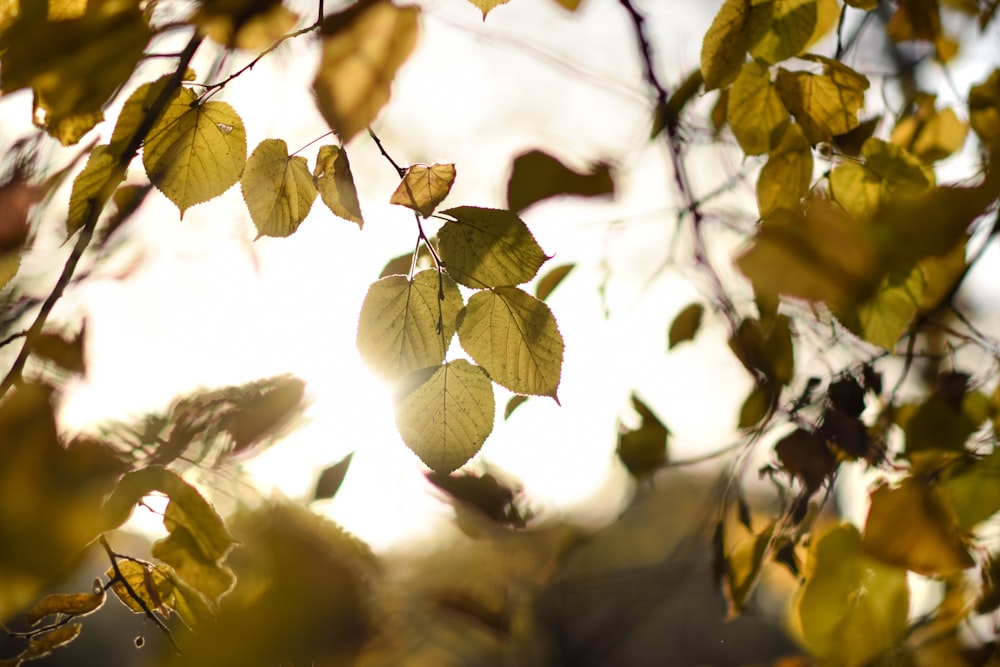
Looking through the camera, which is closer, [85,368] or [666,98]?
[85,368]

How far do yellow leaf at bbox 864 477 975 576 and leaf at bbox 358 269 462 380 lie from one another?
36 centimetres

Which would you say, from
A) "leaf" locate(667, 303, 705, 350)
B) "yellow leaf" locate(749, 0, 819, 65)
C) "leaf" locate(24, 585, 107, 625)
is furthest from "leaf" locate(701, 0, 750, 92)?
"leaf" locate(24, 585, 107, 625)

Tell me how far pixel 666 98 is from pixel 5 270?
64 cm

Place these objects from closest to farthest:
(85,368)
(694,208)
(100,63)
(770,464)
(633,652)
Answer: (100,63)
(85,368)
(770,464)
(694,208)
(633,652)

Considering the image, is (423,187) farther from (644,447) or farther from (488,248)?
(644,447)

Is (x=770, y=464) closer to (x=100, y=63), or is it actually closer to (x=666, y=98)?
(x=666, y=98)

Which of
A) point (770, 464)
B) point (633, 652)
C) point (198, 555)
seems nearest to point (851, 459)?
point (770, 464)

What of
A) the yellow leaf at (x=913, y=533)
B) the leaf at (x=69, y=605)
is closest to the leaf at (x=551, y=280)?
the yellow leaf at (x=913, y=533)

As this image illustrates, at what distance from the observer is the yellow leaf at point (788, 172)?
500 millimetres

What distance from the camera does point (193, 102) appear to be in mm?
390

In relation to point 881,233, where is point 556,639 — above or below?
below

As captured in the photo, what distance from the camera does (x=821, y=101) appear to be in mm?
469

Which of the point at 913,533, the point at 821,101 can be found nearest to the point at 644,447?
the point at 913,533

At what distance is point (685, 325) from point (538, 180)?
318 mm
